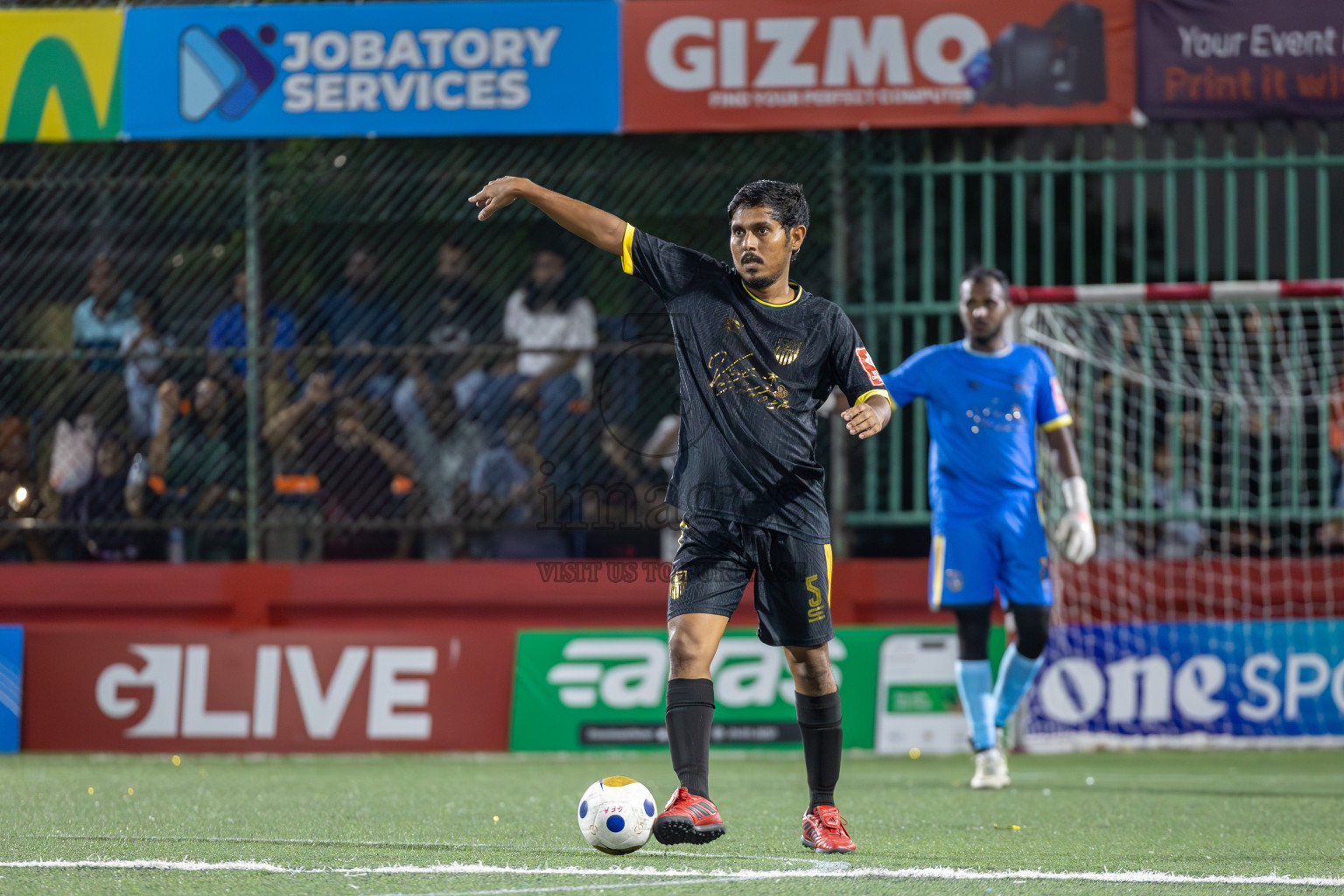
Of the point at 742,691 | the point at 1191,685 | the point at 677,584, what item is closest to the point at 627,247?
the point at 677,584

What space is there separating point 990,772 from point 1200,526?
345 cm

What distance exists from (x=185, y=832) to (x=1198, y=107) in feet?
23.9

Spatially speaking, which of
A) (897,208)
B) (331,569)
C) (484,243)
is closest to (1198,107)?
(897,208)

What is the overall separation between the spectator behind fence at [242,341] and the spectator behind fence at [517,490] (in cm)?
139

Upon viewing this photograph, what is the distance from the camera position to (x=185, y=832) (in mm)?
5336

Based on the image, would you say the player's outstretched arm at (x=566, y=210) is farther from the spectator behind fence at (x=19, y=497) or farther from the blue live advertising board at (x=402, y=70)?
the spectator behind fence at (x=19, y=497)

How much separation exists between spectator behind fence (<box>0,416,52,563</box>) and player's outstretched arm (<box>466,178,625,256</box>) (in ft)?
21.0

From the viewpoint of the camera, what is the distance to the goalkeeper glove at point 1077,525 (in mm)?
7430

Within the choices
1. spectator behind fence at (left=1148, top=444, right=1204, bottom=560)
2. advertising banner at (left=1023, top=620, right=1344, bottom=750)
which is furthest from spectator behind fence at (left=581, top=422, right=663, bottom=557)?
spectator behind fence at (left=1148, top=444, right=1204, bottom=560)

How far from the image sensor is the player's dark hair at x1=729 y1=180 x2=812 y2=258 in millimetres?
4738

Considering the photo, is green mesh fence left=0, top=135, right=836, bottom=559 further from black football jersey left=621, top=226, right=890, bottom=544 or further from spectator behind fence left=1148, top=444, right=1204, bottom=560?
black football jersey left=621, top=226, right=890, bottom=544

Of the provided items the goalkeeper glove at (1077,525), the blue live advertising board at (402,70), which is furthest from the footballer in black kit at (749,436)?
the blue live advertising board at (402,70)

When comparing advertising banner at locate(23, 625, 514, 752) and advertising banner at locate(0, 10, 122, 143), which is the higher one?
advertising banner at locate(0, 10, 122, 143)

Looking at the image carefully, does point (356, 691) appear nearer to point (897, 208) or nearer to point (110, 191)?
point (110, 191)
